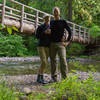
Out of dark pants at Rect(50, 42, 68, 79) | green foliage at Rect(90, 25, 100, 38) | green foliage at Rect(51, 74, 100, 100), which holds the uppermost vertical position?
green foliage at Rect(90, 25, 100, 38)

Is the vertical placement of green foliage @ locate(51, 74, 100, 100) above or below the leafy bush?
below

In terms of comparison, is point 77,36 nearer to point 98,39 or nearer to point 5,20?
point 98,39

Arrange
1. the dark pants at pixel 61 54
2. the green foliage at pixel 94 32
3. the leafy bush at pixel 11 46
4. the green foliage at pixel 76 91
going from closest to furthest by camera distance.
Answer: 1. the green foliage at pixel 76 91
2. the dark pants at pixel 61 54
3. the leafy bush at pixel 11 46
4. the green foliage at pixel 94 32

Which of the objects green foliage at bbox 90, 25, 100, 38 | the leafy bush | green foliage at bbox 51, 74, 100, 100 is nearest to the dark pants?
green foliage at bbox 51, 74, 100, 100

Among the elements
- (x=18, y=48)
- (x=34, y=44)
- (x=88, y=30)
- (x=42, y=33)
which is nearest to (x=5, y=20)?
(x=42, y=33)

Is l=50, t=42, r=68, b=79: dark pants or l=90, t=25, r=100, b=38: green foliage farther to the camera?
l=90, t=25, r=100, b=38: green foliage

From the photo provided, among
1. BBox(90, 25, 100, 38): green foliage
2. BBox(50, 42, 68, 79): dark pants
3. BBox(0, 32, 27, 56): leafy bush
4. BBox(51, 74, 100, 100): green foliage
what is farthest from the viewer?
BBox(90, 25, 100, 38): green foliage

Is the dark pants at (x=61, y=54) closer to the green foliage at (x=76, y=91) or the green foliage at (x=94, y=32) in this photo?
the green foliage at (x=76, y=91)

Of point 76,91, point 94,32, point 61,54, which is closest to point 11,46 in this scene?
point 94,32

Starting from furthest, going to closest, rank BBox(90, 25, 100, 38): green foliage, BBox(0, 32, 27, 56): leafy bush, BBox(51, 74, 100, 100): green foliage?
BBox(90, 25, 100, 38): green foliage → BBox(0, 32, 27, 56): leafy bush → BBox(51, 74, 100, 100): green foliage

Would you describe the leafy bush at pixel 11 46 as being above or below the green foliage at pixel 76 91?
above

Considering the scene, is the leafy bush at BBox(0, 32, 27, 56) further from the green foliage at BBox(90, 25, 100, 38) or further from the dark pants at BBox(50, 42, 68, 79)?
the dark pants at BBox(50, 42, 68, 79)

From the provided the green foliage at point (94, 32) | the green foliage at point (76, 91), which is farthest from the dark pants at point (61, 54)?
the green foliage at point (94, 32)

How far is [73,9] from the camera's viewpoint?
17219mm
